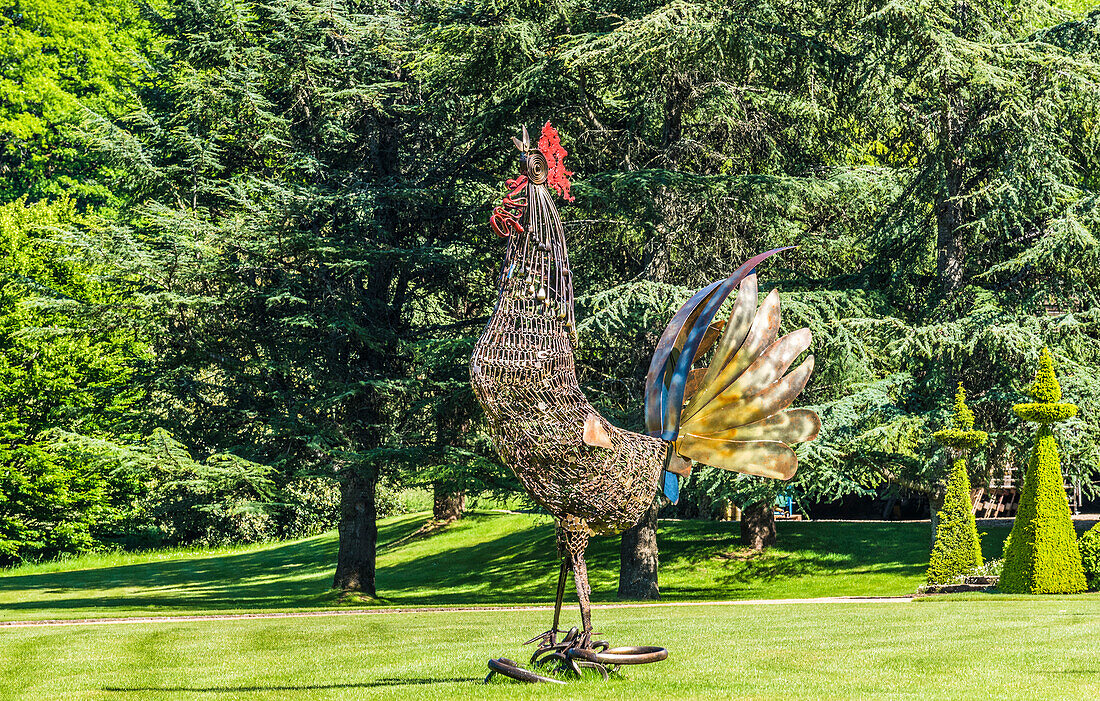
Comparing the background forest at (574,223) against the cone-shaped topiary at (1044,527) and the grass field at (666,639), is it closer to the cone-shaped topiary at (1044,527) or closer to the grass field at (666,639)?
the cone-shaped topiary at (1044,527)

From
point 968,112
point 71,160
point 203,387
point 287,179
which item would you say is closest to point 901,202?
point 968,112

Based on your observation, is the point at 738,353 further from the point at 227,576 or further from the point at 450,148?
the point at 227,576

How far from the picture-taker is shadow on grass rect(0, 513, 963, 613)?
23031 millimetres

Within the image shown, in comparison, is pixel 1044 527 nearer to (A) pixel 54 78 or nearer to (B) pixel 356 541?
(B) pixel 356 541

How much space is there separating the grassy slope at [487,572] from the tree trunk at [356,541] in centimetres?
56

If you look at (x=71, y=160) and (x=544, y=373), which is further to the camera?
(x=71, y=160)

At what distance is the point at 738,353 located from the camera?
858 centimetres

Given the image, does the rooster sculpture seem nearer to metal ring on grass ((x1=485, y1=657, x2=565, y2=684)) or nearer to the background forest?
metal ring on grass ((x1=485, y1=657, x2=565, y2=684))

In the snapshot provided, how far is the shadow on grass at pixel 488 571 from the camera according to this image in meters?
23.0

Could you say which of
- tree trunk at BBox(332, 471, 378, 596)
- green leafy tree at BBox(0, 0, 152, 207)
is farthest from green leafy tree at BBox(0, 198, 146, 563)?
green leafy tree at BBox(0, 0, 152, 207)

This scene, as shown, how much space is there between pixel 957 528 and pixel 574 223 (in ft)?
26.2

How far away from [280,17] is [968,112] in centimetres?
1274

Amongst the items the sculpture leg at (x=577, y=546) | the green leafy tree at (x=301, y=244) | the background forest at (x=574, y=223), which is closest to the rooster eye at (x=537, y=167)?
the sculpture leg at (x=577, y=546)

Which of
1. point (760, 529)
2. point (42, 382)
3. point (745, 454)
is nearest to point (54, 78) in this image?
point (42, 382)
